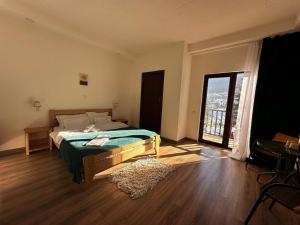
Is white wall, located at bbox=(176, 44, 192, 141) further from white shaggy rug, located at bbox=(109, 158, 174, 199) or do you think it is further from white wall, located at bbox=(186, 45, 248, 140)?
white shaggy rug, located at bbox=(109, 158, 174, 199)

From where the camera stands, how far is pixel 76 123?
11.0ft

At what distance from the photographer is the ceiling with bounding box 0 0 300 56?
2.25 m

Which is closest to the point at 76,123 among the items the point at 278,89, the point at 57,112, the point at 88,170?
the point at 57,112

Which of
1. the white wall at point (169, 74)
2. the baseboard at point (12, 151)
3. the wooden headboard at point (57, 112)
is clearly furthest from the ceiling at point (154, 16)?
the baseboard at point (12, 151)

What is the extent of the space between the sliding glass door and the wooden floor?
4.17 ft

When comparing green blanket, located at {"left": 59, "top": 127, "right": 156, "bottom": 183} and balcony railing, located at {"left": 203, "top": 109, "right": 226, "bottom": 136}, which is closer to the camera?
green blanket, located at {"left": 59, "top": 127, "right": 156, "bottom": 183}

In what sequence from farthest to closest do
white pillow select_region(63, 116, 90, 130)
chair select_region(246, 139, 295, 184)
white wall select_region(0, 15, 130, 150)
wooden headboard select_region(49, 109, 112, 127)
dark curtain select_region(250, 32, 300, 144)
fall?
1. wooden headboard select_region(49, 109, 112, 127)
2. white pillow select_region(63, 116, 90, 130)
3. white wall select_region(0, 15, 130, 150)
4. dark curtain select_region(250, 32, 300, 144)
5. chair select_region(246, 139, 295, 184)

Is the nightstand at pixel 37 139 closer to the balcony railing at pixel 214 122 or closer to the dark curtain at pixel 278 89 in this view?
the balcony railing at pixel 214 122

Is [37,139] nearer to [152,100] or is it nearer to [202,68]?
[152,100]

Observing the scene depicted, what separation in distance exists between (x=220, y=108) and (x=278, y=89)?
133cm

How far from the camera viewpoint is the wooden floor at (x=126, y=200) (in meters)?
1.50

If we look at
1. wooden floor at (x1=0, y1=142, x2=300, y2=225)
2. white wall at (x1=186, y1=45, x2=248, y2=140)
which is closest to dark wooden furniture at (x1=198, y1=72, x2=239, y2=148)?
white wall at (x1=186, y1=45, x2=248, y2=140)

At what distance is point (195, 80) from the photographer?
4.10m

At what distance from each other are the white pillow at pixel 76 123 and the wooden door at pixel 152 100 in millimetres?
1870
